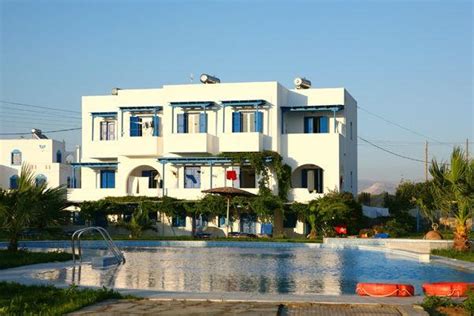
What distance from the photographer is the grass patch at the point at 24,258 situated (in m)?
16.6

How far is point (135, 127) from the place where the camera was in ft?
135

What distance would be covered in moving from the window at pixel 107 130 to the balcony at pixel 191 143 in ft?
17.0

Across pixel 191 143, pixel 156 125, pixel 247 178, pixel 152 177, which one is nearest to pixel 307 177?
pixel 247 178

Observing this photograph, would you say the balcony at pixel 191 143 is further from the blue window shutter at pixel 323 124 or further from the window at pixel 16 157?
the window at pixel 16 157

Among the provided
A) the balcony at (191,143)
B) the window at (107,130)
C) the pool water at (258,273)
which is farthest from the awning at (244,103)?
the pool water at (258,273)

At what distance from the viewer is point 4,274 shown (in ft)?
47.1

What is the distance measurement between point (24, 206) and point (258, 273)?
20.1 feet

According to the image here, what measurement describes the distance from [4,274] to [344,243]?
17.5 meters

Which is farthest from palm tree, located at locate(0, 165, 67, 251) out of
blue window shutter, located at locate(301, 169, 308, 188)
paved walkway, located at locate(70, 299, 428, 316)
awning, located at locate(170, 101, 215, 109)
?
blue window shutter, located at locate(301, 169, 308, 188)

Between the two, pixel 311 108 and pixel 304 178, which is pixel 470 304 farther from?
pixel 304 178

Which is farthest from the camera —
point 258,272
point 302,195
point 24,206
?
point 302,195

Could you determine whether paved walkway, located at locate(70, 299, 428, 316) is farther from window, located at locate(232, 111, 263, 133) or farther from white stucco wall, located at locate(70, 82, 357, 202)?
window, located at locate(232, 111, 263, 133)

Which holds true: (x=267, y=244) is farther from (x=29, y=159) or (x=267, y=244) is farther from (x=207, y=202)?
(x=29, y=159)

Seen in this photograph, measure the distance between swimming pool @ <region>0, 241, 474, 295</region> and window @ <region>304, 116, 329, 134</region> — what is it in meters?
14.0
